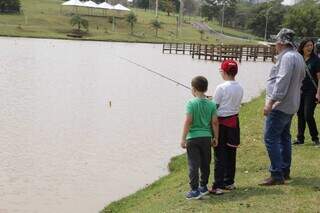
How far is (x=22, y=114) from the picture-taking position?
2002 centimetres

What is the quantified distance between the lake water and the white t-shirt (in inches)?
162

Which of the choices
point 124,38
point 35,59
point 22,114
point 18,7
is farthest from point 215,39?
point 22,114

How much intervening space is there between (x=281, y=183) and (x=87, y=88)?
20.9 m

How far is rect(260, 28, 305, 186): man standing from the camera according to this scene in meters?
7.45

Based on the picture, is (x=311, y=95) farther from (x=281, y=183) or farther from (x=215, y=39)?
(x=215, y=39)

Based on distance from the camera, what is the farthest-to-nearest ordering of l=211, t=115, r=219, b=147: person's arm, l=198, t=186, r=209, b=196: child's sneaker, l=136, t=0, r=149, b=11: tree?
l=136, t=0, r=149, b=11: tree → l=198, t=186, r=209, b=196: child's sneaker → l=211, t=115, r=219, b=147: person's arm

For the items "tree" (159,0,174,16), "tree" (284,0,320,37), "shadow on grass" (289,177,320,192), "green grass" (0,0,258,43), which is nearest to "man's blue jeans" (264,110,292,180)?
"shadow on grass" (289,177,320,192)

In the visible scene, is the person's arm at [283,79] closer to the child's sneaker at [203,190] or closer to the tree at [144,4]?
the child's sneaker at [203,190]

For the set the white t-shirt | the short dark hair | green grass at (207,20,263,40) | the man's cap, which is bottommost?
green grass at (207,20,263,40)

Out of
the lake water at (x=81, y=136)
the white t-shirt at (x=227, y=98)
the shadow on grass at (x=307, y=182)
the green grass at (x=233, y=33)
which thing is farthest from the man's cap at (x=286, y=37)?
the green grass at (x=233, y=33)

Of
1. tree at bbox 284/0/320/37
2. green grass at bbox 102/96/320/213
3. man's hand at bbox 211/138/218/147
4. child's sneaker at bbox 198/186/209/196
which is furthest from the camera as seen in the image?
tree at bbox 284/0/320/37

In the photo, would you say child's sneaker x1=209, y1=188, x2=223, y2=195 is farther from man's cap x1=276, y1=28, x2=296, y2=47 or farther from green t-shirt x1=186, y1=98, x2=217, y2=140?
man's cap x1=276, y1=28, x2=296, y2=47

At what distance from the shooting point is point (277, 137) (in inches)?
306

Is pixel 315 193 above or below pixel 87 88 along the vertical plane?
above
